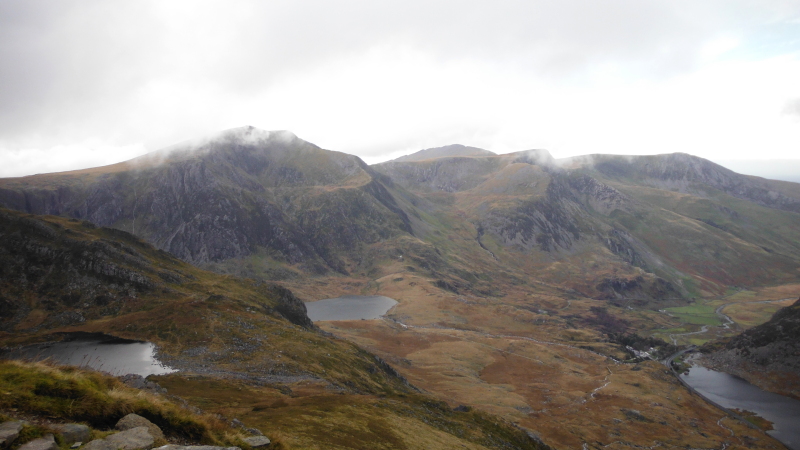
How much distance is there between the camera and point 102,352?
81.6 m

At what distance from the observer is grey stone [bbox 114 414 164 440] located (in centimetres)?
1830

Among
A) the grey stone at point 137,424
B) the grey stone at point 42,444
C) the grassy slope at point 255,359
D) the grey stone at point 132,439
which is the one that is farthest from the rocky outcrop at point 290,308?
the grey stone at point 42,444

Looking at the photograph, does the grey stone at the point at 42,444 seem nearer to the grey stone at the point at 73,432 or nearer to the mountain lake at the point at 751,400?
the grey stone at the point at 73,432

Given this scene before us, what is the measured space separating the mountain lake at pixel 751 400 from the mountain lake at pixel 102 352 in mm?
174205

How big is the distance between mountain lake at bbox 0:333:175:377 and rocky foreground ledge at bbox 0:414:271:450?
62138mm

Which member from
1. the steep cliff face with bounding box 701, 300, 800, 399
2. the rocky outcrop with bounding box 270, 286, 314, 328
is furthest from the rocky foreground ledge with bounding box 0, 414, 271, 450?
the steep cliff face with bounding box 701, 300, 800, 399

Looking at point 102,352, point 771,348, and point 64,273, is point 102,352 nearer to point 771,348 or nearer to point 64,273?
point 64,273

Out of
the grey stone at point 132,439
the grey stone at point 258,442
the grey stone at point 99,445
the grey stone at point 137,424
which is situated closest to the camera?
the grey stone at point 99,445

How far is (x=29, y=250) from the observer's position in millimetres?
115000

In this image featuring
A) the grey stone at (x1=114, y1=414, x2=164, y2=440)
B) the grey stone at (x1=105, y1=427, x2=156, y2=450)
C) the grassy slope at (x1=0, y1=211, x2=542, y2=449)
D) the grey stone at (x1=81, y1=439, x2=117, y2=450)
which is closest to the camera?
the grey stone at (x1=81, y1=439, x2=117, y2=450)

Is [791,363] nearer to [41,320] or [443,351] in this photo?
[443,351]

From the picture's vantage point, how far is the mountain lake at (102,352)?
74.4 m

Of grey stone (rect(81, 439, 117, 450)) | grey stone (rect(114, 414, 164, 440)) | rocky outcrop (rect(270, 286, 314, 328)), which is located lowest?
rocky outcrop (rect(270, 286, 314, 328))

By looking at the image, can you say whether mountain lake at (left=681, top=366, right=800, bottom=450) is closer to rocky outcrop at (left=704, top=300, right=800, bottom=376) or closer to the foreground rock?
rocky outcrop at (left=704, top=300, right=800, bottom=376)
